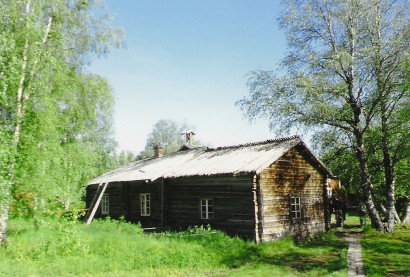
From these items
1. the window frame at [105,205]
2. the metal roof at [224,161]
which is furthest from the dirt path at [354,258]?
the window frame at [105,205]

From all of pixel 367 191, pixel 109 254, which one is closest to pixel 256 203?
pixel 109 254

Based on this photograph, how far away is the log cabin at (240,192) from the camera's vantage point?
654 inches

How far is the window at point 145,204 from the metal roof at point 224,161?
4.81ft

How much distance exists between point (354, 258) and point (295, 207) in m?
5.44

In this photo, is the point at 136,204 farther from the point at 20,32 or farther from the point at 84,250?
the point at 20,32

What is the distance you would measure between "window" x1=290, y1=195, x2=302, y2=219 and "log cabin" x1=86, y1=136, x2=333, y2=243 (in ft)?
0.12

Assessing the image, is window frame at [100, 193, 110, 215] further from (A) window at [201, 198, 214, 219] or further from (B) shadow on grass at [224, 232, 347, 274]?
(B) shadow on grass at [224, 232, 347, 274]

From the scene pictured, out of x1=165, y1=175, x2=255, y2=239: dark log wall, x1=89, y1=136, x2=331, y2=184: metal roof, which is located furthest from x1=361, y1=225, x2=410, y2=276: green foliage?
x1=165, y1=175, x2=255, y2=239: dark log wall

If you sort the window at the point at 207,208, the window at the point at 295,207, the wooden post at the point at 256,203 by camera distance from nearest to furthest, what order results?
the wooden post at the point at 256,203 < the window at the point at 207,208 < the window at the point at 295,207

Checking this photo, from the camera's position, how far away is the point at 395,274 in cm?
1152

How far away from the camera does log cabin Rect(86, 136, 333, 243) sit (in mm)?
16609

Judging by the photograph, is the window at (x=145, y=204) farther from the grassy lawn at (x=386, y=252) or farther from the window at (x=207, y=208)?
the grassy lawn at (x=386, y=252)

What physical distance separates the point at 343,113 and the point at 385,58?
3957 mm

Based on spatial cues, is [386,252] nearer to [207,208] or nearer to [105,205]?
[207,208]
